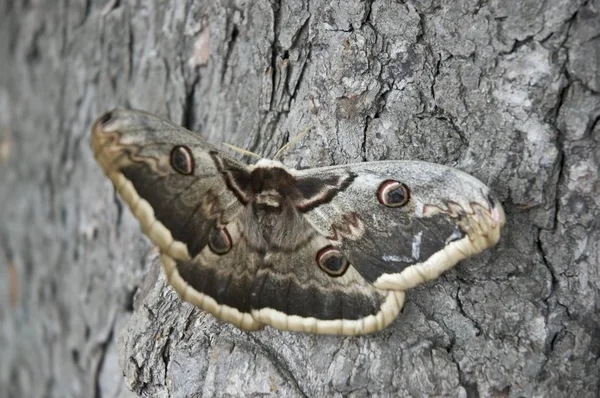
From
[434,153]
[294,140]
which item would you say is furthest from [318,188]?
[434,153]

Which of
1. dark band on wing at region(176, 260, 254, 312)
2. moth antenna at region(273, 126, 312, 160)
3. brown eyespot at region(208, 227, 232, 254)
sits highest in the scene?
moth antenna at region(273, 126, 312, 160)

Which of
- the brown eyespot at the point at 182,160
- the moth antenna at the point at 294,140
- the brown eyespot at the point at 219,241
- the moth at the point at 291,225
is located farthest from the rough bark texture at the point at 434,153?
the brown eyespot at the point at 182,160

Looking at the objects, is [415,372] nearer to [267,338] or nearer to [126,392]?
[267,338]

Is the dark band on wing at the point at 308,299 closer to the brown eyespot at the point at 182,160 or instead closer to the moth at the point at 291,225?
the moth at the point at 291,225

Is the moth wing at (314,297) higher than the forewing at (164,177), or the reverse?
the forewing at (164,177)

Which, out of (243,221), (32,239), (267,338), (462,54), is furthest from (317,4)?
(32,239)

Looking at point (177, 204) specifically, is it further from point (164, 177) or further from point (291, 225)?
point (291, 225)

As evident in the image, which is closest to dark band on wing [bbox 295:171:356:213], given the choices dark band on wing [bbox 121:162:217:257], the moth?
the moth

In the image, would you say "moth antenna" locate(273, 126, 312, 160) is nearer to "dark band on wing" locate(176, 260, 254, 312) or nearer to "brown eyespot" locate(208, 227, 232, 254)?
"brown eyespot" locate(208, 227, 232, 254)
